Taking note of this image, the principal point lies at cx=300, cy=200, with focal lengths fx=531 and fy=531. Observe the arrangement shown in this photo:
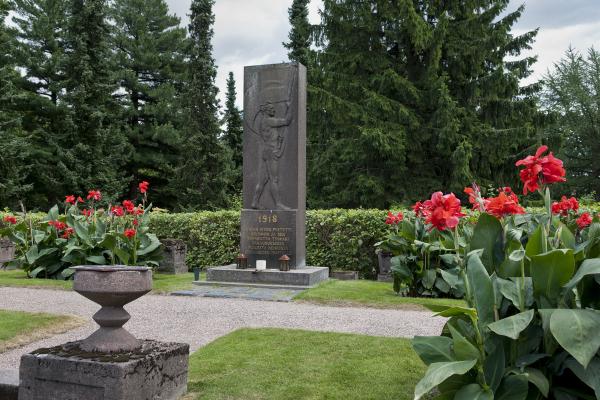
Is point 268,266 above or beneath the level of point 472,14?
beneath

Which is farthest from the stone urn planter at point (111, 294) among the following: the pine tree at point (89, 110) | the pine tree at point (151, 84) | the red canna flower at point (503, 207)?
the pine tree at point (151, 84)

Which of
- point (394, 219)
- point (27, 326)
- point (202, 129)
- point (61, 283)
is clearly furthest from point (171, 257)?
point (202, 129)

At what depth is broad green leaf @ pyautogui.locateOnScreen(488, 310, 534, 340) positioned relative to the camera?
2523mm

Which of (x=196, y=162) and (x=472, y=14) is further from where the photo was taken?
(x=196, y=162)

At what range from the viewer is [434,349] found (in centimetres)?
300

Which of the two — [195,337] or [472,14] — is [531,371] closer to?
[195,337]

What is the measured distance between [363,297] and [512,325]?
5.15 m

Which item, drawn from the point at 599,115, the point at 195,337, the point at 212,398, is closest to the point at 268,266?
the point at 195,337

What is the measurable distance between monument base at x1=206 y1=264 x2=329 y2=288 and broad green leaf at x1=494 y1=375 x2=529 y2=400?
240 inches

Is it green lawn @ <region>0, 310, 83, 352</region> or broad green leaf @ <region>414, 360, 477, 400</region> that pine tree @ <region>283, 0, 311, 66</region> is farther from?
broad green leaf @ <region>414, 360, 477, 400</region>

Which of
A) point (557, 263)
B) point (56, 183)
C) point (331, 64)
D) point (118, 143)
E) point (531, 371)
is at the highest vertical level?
point (331, 64)

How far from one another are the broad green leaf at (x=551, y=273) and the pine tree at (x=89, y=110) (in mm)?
23958

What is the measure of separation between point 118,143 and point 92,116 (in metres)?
1.91

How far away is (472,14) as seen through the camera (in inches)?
798
